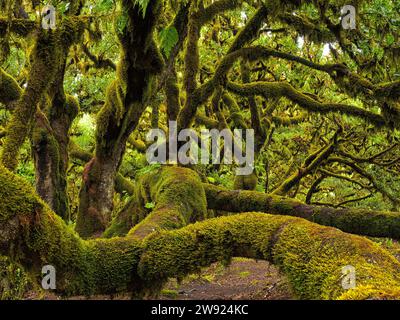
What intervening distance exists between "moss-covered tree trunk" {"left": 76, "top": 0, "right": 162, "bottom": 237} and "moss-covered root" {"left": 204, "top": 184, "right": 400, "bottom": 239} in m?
2.70

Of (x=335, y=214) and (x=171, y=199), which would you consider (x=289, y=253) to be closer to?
(x=171, y=199)

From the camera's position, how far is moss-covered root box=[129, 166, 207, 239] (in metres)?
6.02

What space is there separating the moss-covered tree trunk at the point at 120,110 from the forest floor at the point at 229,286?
1991 millimetres

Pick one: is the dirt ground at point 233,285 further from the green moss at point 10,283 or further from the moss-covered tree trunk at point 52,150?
the moss-covered tree trunk at point 52,150

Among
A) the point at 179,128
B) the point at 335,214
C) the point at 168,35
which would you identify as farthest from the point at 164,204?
the point at 335,214

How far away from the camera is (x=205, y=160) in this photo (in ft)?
46.3

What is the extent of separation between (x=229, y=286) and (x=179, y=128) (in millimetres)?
3642

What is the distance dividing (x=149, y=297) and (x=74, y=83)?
34.3ft

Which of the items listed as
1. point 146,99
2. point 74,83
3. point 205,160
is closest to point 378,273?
point 146,99

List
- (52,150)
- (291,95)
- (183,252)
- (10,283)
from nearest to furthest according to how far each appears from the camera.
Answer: (183,252), (10,283), (52,150), (291,95)

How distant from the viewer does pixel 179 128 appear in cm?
944

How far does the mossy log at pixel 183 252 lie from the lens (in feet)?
11.8

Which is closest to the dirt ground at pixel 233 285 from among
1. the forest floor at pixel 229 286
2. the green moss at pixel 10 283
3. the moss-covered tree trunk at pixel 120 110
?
the forest floor at pixel 229 286
